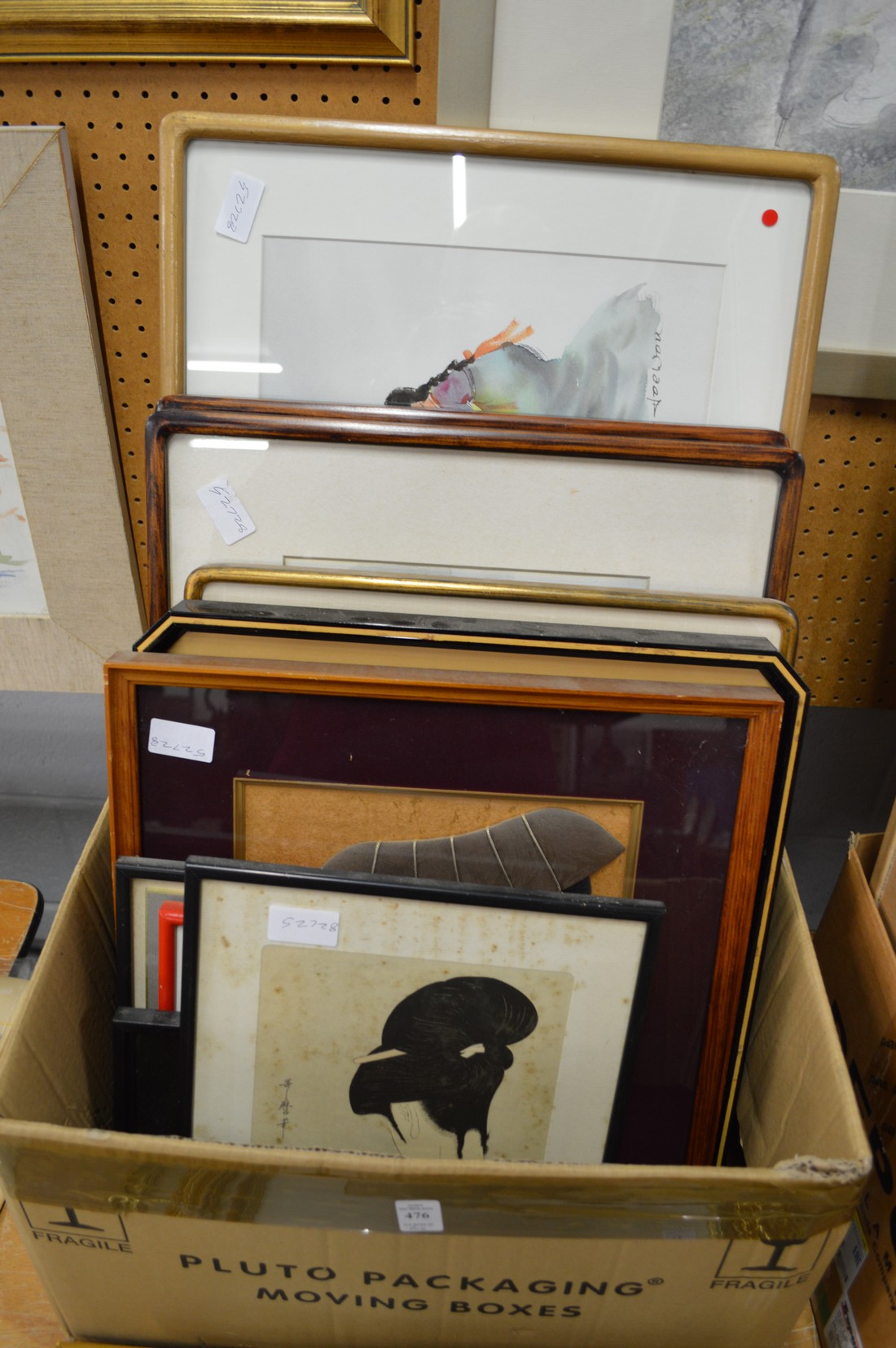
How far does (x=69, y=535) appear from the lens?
1.11 m

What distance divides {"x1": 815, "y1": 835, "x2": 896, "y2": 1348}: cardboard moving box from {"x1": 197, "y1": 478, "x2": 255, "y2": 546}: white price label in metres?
0.63

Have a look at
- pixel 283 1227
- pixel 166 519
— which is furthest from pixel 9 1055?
pixel 166 519

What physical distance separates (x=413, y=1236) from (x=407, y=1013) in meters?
0.16

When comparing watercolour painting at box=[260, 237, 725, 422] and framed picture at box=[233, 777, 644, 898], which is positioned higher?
watercolour painting at box=[260, 237, 725, 422]

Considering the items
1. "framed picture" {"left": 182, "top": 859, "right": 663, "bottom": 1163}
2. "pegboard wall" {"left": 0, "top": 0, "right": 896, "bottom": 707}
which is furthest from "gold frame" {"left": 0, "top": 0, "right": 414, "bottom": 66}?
"framed picture" {"left": 182, "top": 859, "right": 663, "bottom": 1163}

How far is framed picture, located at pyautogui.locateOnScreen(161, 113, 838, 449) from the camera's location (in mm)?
790

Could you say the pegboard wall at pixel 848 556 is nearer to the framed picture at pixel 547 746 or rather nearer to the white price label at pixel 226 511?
the framed picture at pixel 547 746

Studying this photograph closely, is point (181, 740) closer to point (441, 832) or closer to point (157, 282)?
point (441, 832)

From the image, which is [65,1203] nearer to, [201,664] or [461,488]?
[201,664]

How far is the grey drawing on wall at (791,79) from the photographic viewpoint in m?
0.88

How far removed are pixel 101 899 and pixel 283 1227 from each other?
0.33m

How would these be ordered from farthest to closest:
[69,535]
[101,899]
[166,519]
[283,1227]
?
[69,535] → [166,519] → [101,899] → [283,1227]

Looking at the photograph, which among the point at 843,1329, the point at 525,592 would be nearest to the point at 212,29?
the point at 525,592

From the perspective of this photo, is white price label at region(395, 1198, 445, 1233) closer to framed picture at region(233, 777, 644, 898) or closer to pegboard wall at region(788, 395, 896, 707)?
framed picture at region(233, 777, 644, 898)
